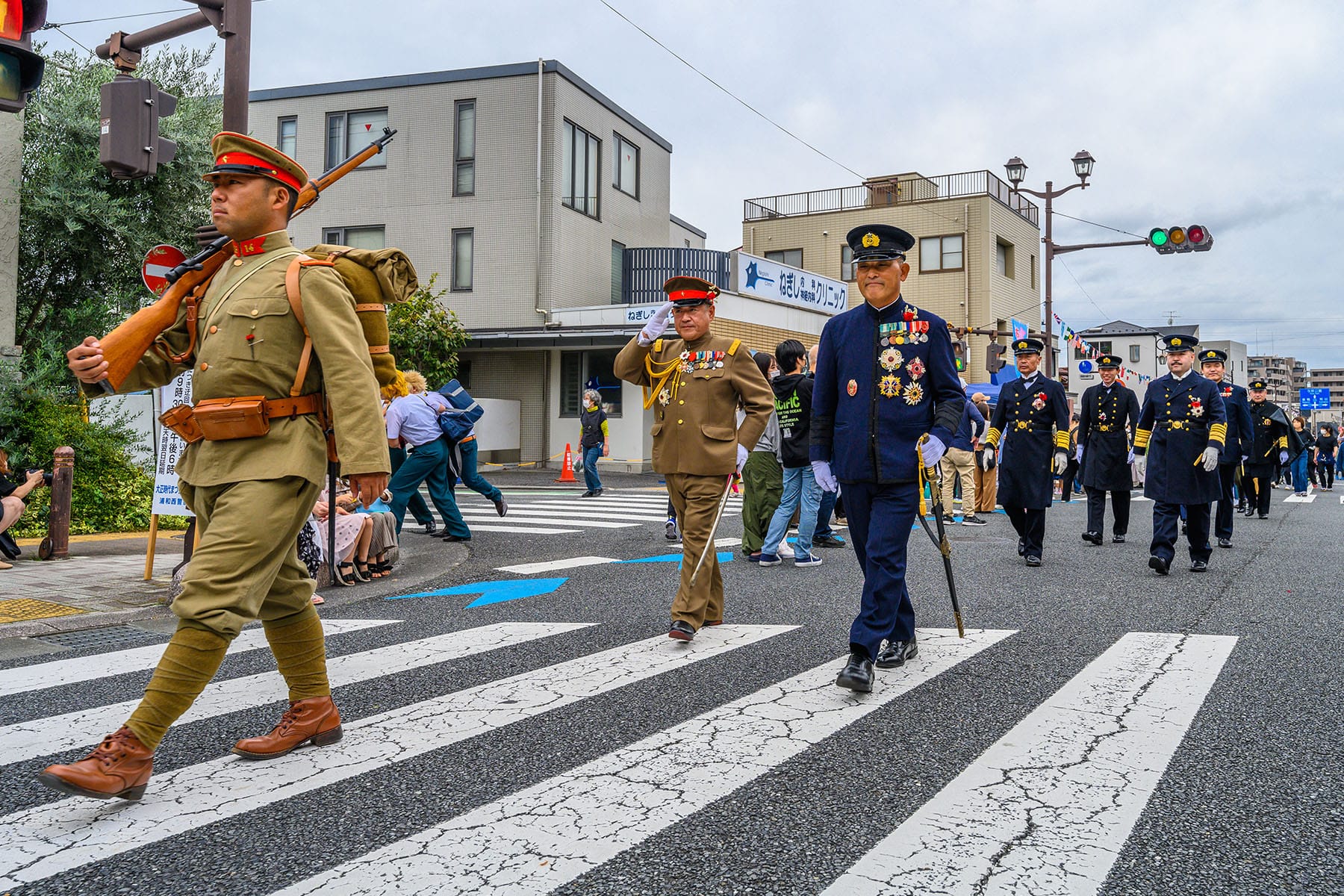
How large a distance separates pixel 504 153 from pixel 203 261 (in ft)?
74.6

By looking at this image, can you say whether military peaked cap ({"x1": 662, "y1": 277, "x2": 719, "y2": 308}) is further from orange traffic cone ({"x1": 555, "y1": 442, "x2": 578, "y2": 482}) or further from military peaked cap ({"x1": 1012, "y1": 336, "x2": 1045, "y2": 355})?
orange traffic cone ({"x1": 555, "y1": 442, "x2": 578, "y2": 482})

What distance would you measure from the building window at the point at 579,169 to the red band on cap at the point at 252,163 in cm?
2246

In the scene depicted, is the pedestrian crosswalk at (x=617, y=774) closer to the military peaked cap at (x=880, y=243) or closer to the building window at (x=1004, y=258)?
the military peaked cap at (x=880, y=243)

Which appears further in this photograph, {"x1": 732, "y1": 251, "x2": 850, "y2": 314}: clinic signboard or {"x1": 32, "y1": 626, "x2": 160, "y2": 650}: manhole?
{"x1": 732, "y1": 251, "x2": 850, "y2": 314}: clinic signboard

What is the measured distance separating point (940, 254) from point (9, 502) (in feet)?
112

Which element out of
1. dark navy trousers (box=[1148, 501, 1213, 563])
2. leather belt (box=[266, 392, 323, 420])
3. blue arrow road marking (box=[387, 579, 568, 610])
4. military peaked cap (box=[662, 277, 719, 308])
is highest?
military peaked cap (box=[662, 277, 719, 308])

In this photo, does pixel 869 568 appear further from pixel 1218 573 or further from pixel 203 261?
pixel 1218 573

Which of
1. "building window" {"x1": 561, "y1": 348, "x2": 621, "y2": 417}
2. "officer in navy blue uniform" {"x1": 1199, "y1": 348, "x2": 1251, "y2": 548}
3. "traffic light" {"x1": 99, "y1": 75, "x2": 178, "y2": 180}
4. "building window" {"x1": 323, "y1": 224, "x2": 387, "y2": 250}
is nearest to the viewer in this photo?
"traffic light" {"x1": 99, "y1": 75, "x2": 178, "y2": 180}

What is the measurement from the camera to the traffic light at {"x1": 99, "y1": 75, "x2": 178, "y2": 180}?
6.73 metres

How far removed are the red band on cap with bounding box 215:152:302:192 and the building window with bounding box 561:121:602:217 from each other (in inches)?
884

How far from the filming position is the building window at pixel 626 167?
91.9ft

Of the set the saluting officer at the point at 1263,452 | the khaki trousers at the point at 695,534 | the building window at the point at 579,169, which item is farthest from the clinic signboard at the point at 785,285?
the khaki trousers at the point at 695,534

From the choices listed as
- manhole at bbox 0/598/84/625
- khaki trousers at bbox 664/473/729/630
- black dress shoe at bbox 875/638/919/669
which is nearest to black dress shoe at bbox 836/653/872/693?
black dress shoe at bbox 875/638/919/669

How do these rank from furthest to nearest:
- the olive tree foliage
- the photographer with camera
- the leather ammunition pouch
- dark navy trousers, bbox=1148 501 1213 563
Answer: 1. the olive tree foliage
2. dark navy trousers, bbox=1148 501 1213 563
3. the photographer with camera
4. the leather ammunition pouch
